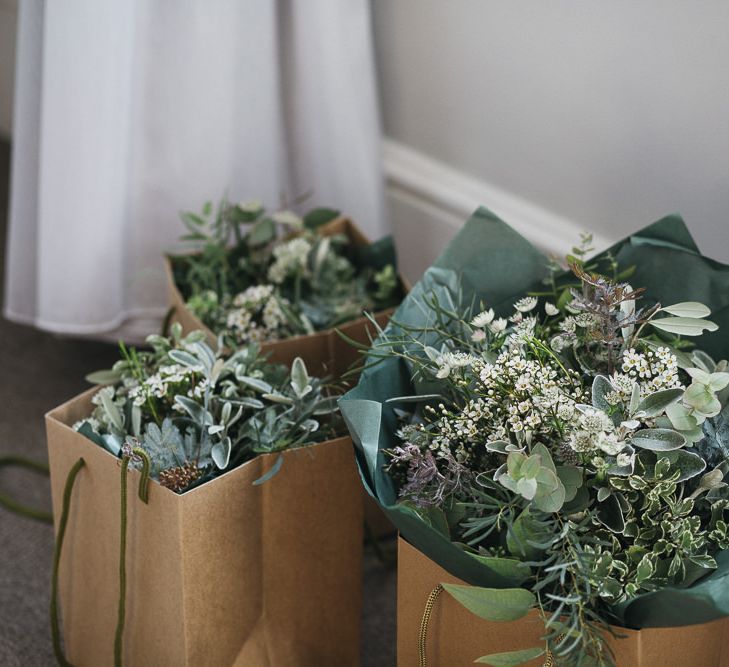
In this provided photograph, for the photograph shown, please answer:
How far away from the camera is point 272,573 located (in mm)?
833

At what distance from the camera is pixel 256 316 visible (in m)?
1.04

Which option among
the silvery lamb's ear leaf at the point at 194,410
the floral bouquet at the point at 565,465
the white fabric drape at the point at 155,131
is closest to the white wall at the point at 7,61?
the white fabric drape at the point at 155,131

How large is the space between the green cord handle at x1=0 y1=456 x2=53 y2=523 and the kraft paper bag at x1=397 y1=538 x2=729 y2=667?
23.1 inches

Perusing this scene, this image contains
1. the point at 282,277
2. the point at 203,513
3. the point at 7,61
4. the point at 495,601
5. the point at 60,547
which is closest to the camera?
the point at 495,601

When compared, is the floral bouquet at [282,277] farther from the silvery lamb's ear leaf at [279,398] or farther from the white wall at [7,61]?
the white wall at [7,61]

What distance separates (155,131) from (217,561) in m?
0.68

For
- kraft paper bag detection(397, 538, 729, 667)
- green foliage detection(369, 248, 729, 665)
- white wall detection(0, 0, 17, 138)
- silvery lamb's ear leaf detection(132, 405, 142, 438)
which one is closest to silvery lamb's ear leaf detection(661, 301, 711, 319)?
green foliage detection(369, 248, 729, 665)

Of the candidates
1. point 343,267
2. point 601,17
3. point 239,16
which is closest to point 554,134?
point 601,17

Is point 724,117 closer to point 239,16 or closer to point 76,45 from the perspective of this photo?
point 239,16

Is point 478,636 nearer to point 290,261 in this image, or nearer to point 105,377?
point 105,377

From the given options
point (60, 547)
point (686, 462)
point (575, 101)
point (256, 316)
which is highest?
point (575, 101)

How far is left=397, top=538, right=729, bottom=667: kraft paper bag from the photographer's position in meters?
0.62

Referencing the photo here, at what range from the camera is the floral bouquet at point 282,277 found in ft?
3.33

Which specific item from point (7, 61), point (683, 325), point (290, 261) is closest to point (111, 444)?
point (290, 261)
